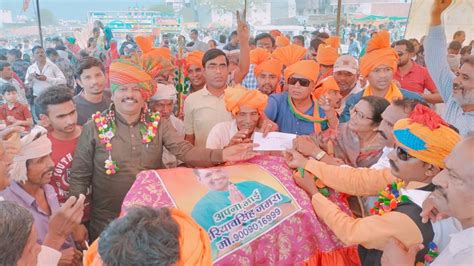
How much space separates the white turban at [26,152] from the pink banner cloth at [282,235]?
0.54m

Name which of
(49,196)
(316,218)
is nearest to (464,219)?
(316,218)

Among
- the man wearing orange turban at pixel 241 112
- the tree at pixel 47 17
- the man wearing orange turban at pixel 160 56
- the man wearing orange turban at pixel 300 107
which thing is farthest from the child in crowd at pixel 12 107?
the tree at pixel 47 17

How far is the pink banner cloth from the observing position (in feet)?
6.58

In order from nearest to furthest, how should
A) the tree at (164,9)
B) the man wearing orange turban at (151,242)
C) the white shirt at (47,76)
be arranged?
the man wearing orange turban at (151,242)
the white shirt at (47,76)
the tree at (164,9)

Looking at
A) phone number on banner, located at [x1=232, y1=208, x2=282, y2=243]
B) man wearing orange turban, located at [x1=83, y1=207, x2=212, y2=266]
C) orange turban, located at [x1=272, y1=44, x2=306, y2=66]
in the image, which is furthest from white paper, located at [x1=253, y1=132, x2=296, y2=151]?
orange turban, located at [x1=272, y1=44, x2=306, y2=66]

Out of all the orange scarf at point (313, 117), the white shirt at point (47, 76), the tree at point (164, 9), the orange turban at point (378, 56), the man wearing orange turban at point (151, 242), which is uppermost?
the tree at point (164, 9)

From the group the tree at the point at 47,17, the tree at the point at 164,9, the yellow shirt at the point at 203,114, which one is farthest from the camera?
the tree at the point at 164,9

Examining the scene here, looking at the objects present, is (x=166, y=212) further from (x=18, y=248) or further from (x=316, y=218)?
(x=316, y=218)

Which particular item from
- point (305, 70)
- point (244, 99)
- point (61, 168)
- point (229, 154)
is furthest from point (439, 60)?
point (61, 168)

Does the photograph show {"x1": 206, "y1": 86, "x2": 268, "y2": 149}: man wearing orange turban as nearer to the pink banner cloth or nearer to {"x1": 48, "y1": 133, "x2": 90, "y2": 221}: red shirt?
the pink banner cloth

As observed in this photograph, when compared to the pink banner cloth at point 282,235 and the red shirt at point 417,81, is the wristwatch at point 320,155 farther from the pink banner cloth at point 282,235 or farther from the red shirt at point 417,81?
the red shirt at point 417,81

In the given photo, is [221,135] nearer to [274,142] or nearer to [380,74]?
[274,142]

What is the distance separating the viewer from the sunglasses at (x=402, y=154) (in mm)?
1906

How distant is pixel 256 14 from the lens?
Answer: 37.5 ft
